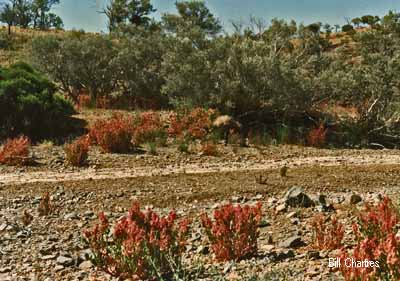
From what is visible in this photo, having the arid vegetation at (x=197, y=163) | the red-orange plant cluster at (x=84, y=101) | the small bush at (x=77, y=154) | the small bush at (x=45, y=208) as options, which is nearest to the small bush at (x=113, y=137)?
the arid vegetation at (x=197, y=163)

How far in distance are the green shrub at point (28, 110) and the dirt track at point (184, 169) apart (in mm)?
4333

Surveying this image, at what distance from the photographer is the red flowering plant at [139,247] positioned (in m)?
4.59

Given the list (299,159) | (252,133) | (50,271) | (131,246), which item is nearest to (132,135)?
(252,133)

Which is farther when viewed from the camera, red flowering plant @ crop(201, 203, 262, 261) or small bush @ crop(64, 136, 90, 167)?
small bush @ crop(64, 136, 90, 167)

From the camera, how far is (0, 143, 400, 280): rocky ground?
5.22 m

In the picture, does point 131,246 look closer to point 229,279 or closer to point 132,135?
point 229,279

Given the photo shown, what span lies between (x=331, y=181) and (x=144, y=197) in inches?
142

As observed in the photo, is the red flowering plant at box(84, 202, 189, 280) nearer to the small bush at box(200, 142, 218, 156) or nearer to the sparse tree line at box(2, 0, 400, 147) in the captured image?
the small bush at box(200, 142, 218, 156)

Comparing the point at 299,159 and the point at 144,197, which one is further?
the point at 299,159

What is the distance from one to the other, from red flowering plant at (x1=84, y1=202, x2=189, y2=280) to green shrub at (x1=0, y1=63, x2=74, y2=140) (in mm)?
10081

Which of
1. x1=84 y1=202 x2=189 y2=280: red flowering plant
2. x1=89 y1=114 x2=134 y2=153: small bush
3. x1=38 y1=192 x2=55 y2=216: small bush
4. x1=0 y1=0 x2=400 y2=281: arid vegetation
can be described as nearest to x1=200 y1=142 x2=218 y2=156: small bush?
x1=0 y1=0 x2=400 y2=281: arid vegetation

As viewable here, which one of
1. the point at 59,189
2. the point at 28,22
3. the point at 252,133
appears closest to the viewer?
the point at 59,189

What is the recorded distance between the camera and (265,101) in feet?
51.6

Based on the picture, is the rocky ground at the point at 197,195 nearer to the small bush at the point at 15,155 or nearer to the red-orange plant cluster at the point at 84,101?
the small bush at the point at 15,155
